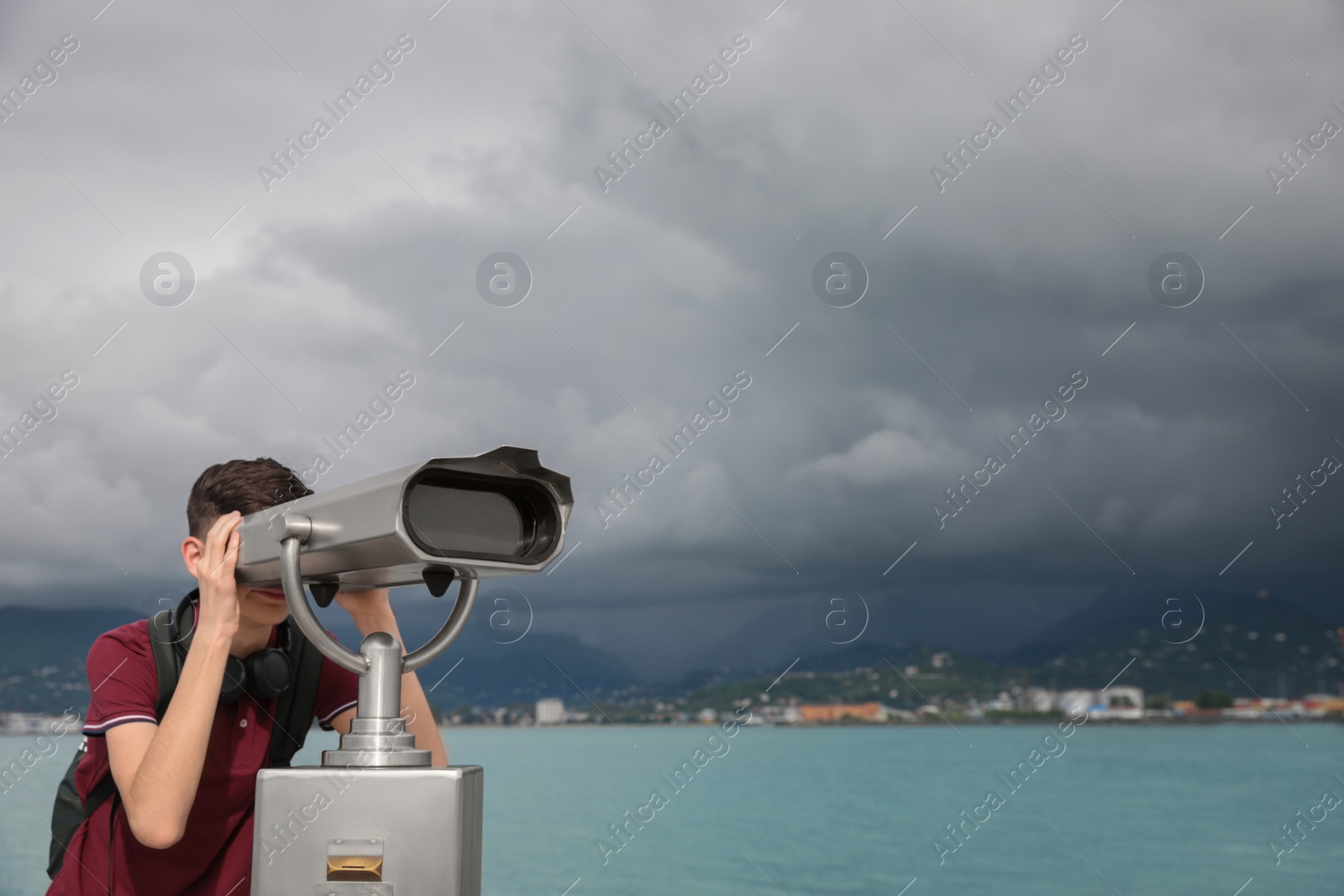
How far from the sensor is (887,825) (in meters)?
36.2

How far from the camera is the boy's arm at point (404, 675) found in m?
1.69

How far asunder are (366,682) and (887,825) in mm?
38080

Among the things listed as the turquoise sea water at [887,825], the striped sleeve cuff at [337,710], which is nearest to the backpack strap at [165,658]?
the striped sleeve cuff at [337,710]

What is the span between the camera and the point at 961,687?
3337 inches

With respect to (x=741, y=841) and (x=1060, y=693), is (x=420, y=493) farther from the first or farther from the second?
(x=1060, y=693)

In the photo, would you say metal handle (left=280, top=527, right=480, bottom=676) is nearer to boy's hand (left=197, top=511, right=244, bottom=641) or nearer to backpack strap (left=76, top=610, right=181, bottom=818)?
boy's hand (left=197, top=511, right=244, bottom=641)

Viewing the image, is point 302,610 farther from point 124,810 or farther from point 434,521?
point 124,810

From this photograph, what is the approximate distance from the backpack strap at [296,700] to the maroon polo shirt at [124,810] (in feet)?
0.12

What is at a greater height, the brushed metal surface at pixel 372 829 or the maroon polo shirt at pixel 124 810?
the maroon polo shirt at pixel 124 810

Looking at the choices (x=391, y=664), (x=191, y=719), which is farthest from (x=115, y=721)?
(x=391, y=664)

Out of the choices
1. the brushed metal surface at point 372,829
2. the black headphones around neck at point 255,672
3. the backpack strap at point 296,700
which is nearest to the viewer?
the brushed metal surface at point 372,829

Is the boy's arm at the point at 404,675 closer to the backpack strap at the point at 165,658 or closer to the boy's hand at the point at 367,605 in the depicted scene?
the boy's hand at the point at 367,605

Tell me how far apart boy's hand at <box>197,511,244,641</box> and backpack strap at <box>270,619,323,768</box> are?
0.34 m

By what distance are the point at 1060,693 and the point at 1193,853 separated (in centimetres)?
5512
